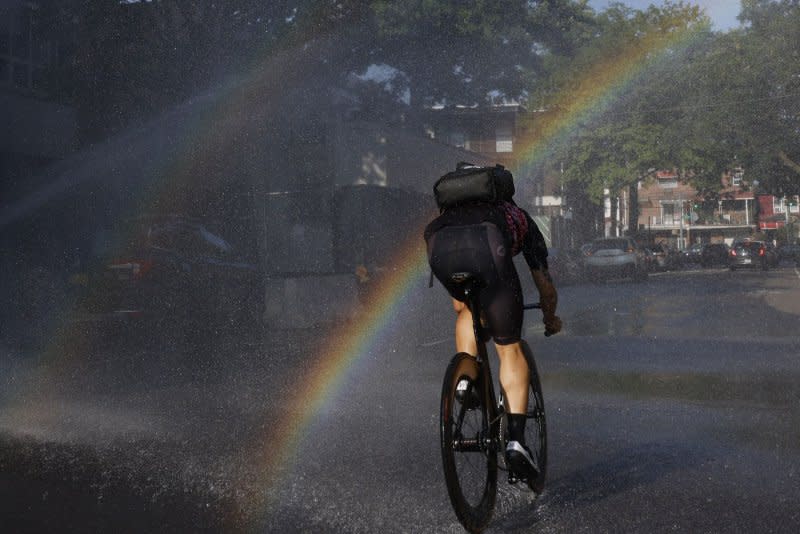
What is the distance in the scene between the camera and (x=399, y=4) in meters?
35.4

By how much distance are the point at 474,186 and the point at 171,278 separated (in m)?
11.3

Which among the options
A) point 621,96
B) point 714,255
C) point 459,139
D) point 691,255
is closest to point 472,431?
point 621,96

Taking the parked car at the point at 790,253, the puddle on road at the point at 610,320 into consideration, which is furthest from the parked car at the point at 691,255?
the puddle on road at the point at 610,320

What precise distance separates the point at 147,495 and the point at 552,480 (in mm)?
1884

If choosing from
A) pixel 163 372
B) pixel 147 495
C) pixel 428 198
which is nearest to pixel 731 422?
pixel 147 495

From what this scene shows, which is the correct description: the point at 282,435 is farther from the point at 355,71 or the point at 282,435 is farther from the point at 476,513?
the point at 355,71

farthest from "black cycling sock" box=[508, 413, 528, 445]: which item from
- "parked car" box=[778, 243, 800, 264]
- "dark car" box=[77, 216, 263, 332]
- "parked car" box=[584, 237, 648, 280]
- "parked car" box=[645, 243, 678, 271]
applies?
"parked car" box=[778, 243, 800, 264]

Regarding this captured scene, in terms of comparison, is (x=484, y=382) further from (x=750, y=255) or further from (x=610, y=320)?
(x=750, y=255)

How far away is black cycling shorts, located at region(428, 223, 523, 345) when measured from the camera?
4.04 meters

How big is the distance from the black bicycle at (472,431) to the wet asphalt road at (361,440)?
0.64 ft

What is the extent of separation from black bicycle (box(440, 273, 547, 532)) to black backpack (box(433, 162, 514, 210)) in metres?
0.32

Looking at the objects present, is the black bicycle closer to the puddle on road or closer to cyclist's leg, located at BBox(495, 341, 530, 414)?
cyclist's leg, located at BBox(495, 341, 530, 414)

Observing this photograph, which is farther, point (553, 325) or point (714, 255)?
point (714, 255)

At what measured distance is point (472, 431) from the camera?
13.8 feet
